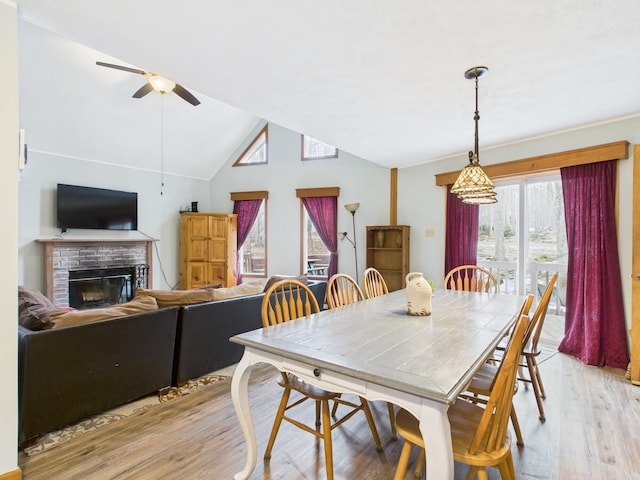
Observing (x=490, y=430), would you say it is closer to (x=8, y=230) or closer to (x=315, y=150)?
(x=8, y=230)

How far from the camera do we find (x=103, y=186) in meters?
5.93

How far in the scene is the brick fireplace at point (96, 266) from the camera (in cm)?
520

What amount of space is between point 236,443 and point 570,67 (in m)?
3.19

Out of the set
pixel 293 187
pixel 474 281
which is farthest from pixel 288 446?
pixel 293 187

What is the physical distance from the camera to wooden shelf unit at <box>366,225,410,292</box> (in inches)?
203

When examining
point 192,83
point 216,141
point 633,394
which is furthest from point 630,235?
point 216,141

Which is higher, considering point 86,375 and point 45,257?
point 45,257

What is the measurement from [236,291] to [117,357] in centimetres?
110

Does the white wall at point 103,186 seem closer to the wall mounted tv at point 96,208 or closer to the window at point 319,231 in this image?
the wall mounted tv at point 96,208

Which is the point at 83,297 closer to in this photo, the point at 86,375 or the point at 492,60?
the point at 86,375

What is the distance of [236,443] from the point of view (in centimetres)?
215

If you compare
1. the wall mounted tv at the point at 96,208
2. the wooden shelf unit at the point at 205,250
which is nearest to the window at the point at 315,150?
the wooden shelf unit at the point at 205,250

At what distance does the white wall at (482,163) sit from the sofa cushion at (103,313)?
12.1 ft

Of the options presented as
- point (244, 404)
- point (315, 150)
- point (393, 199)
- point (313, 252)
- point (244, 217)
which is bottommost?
point (244, 404)
